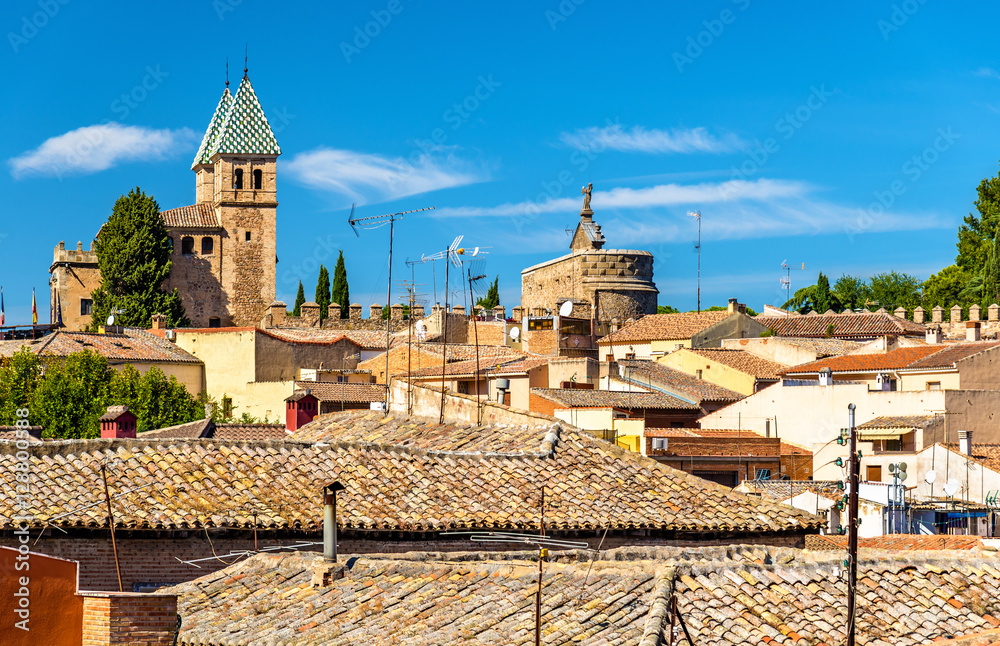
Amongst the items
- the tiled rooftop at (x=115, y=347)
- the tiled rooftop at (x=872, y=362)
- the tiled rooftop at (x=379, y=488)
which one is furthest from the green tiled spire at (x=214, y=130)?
the tiled rooftop at (x=379, y=488)

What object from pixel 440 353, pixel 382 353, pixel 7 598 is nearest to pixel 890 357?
pixel 440 353

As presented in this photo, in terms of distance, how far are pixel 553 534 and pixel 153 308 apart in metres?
44.0

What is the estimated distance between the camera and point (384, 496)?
1251cm

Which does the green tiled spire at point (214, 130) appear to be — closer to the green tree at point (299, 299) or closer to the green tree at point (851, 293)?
the green tree at point (299, 299)

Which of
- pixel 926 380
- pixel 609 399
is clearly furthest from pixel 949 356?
pixel 609 399

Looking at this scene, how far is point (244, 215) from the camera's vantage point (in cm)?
5919

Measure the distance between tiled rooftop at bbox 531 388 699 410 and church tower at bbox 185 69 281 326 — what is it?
1308 inches

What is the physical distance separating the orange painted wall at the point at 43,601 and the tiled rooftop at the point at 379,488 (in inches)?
110

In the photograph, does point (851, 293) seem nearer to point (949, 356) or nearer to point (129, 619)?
point (949, 356)

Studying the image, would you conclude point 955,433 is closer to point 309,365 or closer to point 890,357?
point 890,357

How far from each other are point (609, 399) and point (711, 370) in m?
6.15

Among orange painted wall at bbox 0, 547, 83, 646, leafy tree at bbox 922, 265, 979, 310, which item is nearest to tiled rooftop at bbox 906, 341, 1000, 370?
orange painted wall at bbox 0, 547, 83, 646

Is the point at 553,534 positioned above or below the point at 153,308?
below

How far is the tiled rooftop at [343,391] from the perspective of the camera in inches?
1256
